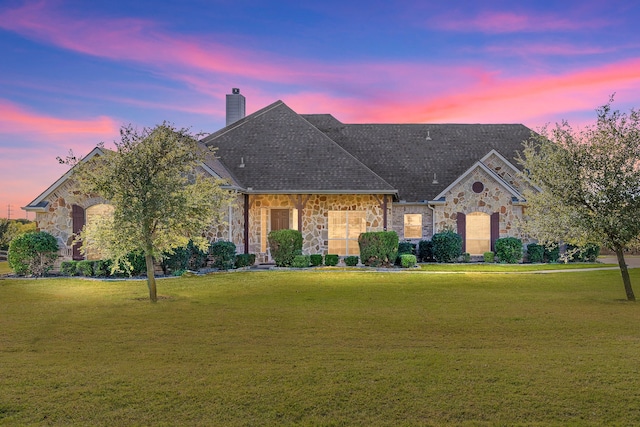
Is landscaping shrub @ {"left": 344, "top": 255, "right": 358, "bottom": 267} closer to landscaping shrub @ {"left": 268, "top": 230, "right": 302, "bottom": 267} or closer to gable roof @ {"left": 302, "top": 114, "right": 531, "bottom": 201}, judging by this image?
landscaping shrub @ {"left": 268, "top": 230, "right": 302, "bottom": 267}

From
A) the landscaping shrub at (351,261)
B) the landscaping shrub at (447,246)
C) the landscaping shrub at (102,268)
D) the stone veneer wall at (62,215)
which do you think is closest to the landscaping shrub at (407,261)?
the landscaping shrub at (351,261)

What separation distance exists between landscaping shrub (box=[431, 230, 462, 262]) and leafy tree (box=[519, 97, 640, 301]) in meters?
10.8

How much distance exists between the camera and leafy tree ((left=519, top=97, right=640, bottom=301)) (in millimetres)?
14172

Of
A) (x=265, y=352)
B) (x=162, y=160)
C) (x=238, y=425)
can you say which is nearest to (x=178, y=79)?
(x=162, y=160)

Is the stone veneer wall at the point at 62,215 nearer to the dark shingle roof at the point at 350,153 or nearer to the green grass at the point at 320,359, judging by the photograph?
the dark shingle roof at the point at 350,153

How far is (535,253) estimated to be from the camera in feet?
88.1

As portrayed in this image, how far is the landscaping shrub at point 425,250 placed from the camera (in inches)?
1055

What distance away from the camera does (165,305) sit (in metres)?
13.4

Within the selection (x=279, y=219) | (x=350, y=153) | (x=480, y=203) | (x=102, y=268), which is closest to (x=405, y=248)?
(x=480, y=203)

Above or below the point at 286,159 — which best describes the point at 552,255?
below

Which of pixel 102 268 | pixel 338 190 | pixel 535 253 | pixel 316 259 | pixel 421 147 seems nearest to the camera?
pixel 102 268

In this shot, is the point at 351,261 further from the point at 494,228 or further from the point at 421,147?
the point at 421,147

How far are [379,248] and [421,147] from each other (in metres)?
10.6

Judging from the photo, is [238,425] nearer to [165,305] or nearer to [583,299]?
[165,305]
